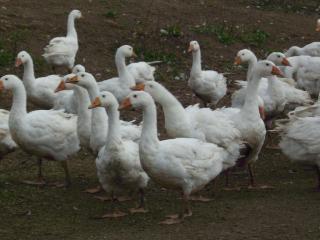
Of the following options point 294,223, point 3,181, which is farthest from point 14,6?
point 294,223

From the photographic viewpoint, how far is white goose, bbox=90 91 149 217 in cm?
882

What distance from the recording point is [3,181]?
10.2m

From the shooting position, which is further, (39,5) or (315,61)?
(39,5)

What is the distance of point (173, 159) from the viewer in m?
8.48

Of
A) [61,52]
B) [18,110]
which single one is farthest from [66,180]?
[61,52]

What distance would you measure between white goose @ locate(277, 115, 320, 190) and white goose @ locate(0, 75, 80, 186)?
8.74 ft

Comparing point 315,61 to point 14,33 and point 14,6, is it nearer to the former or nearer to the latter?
point 14,33

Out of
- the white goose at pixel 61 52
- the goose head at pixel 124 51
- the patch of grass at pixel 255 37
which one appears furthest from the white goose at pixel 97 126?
the patch of grass at pixel 255 37

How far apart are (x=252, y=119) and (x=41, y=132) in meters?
2.64

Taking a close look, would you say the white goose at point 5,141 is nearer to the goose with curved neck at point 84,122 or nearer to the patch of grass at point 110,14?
the goose with curved neck at point 84,122

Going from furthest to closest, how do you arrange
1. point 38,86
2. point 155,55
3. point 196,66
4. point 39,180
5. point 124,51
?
point 155,55 < point 196,66 < point 124,51 < point 38,86 < point 39,180

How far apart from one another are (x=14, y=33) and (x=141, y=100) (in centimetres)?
831

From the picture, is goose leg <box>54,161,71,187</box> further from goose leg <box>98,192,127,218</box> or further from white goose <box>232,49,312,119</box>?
white goose <box>232,49,312,119</box>

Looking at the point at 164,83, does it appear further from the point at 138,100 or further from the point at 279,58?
the point at 138,100
